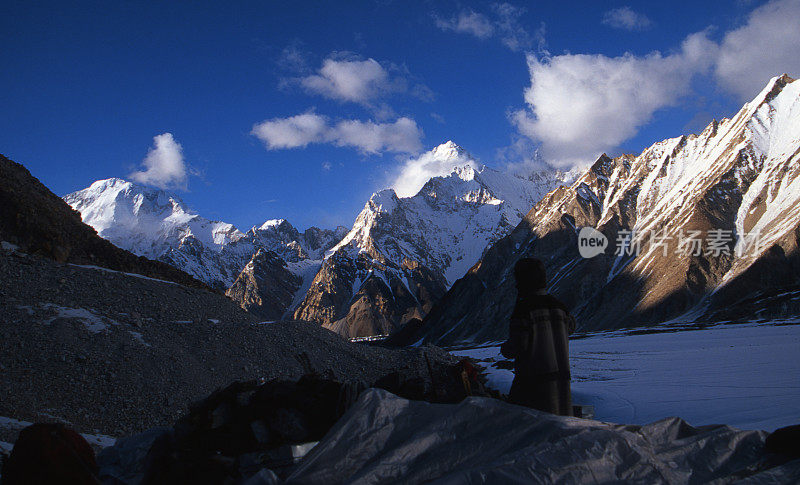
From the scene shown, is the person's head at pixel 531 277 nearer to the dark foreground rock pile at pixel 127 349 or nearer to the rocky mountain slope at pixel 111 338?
the dark foreground rock pile at pixel 127 349

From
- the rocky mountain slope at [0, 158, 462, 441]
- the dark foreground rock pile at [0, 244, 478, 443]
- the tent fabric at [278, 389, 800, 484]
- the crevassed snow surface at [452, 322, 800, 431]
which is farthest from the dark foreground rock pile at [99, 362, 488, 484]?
the crevassed snow surface at [452, 322, 800, 431]

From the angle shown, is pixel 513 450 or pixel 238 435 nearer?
pixel 513 450

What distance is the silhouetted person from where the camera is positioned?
531 cm

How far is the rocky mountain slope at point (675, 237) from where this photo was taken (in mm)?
81562

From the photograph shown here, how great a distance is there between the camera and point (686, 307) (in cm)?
8275

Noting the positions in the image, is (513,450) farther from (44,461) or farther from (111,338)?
(111,338)

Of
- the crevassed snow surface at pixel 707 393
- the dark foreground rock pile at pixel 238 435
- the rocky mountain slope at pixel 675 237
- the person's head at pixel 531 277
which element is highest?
the rocky mountain slope at pixel 675 237

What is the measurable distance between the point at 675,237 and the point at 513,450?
10429 cm

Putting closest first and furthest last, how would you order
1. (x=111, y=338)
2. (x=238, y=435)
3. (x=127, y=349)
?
(x=238, y=435) → (x=127, y=349) → (x=111, y=338)

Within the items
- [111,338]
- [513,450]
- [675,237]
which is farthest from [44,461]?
[675,237]

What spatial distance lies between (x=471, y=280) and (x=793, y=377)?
12975 cm

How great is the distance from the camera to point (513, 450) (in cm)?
432

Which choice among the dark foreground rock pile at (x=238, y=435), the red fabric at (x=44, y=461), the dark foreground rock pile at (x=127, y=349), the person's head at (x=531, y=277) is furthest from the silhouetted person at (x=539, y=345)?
the red fabric at (x=44, y=461)

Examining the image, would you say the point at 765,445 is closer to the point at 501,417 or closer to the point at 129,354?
the point at 501,417
